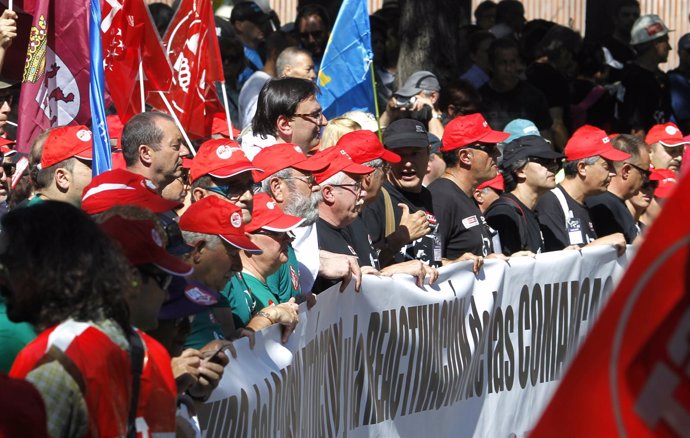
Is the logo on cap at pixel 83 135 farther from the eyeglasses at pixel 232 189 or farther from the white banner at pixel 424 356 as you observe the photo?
the white banner at pixel 424 356

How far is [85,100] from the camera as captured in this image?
7293mm

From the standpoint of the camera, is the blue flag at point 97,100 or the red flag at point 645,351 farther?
the blue flag at point 97,100

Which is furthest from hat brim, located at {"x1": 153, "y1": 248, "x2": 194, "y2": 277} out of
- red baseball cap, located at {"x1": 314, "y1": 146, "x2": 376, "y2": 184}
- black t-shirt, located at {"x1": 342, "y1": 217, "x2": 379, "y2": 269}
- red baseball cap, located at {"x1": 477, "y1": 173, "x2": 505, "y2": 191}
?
red baseball cap, located at {"x1": 477, "y1": 173, "x2": 505, "y2": 191}

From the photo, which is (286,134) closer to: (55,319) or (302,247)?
(302,247)

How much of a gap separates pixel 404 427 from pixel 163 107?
97.4 inches

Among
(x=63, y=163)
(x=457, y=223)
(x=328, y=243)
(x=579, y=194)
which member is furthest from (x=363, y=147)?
(x=579, y=194)

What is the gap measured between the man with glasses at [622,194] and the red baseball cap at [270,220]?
473 cm

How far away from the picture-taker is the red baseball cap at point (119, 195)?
4.96 m

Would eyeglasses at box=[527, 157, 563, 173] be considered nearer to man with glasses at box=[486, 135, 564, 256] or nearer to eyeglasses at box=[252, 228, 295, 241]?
man with glasses at box=[486, 135, 564, 256]

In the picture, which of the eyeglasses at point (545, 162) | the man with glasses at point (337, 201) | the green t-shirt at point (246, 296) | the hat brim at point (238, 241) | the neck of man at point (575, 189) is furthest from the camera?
the neck of man at point (575, 189)

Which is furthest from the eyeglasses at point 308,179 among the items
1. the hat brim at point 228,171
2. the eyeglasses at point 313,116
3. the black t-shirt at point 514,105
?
the black t-shirt at point 514,105

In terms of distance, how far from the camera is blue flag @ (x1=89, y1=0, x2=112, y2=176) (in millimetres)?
6258

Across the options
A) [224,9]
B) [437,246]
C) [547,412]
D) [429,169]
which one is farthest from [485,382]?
[224,9]

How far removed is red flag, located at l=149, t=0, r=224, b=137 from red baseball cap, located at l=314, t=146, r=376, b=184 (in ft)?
4.93
